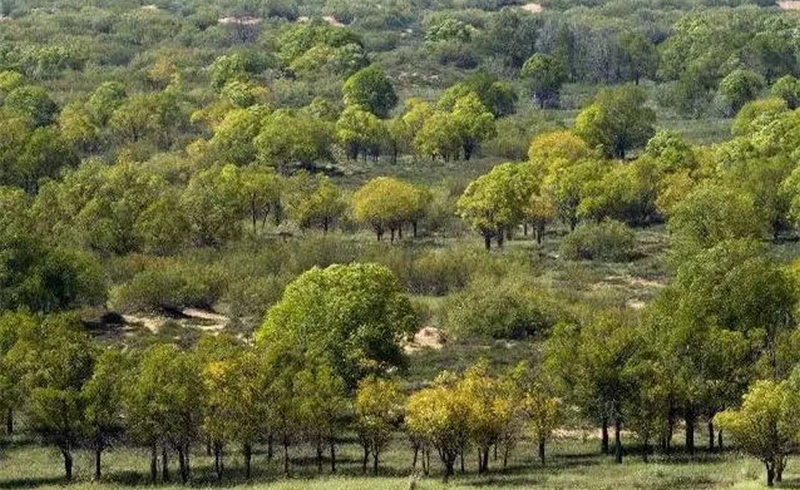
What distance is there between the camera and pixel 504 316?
84.4 metres

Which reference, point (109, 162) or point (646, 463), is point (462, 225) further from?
point (646, 463)

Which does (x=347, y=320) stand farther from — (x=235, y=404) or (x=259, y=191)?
(x=259, y=191)

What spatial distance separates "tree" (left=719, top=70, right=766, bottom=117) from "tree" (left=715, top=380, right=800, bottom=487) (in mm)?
119054

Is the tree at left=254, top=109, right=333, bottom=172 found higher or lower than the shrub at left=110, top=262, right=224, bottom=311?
higher

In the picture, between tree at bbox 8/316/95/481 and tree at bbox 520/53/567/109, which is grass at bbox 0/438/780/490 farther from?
tree at bbox 520/53/567/109

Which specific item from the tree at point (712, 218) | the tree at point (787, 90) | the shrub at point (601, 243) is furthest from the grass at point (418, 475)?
the tree at point (787, 90)

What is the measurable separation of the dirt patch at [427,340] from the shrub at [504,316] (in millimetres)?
1138

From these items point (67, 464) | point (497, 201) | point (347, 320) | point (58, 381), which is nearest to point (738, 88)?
point (497, 201)

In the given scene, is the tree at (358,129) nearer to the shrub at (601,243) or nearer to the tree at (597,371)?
the shrub at (601,243)

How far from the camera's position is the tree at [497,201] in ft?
356

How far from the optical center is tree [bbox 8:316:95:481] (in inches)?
2235

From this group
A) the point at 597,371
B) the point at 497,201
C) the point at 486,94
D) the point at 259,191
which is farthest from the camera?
the point at 486,94

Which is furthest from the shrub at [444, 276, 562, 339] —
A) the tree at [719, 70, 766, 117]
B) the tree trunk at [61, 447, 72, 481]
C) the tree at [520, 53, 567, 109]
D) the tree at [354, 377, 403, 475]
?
the tree at [520, 53, 567, 109]

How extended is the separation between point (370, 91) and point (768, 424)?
117807mm
